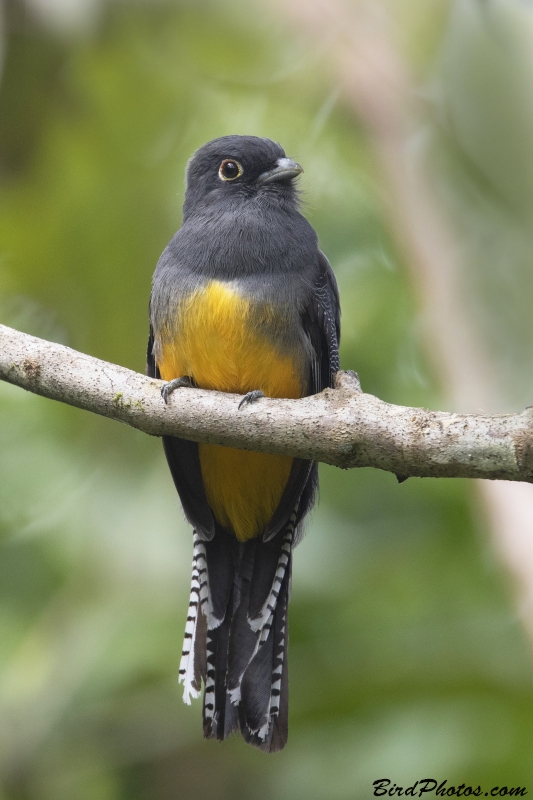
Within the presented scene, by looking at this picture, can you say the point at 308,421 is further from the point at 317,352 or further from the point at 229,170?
the point at 229,170

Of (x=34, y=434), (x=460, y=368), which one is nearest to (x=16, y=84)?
(x=34, y=434)

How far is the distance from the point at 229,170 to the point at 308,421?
158 cm

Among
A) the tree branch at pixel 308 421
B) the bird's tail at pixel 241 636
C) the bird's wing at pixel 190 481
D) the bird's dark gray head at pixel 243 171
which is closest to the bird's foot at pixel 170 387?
the tree branch at pixel 308 421

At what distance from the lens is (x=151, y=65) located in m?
4.96

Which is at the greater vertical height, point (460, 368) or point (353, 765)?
point (460, 368)

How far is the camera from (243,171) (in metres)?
4.05

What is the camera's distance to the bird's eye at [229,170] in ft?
13.2

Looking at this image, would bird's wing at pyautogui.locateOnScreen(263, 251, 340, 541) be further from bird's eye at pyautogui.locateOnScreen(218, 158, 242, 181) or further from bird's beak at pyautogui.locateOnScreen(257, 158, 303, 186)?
bird's eye at pyautogui.locateOnScreen(218, 158, 242, 181)

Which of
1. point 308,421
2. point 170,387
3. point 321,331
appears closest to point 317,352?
point 321,331

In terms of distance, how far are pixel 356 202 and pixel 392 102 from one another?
1.71 feet

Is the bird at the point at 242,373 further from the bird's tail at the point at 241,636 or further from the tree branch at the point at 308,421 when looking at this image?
the tree branch at the point at 308,421

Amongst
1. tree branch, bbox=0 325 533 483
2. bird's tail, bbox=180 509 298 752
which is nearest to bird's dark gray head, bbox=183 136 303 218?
tree branch, bbox=0 325 533 483

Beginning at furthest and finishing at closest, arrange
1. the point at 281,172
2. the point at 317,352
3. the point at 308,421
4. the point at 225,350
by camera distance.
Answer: the point at 281,172 → the point at 317,352 → the point at 225,350 → the point at 308,421

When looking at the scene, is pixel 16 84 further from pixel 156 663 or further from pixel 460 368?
pixel 156 663
